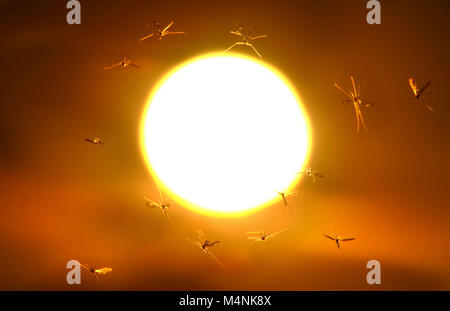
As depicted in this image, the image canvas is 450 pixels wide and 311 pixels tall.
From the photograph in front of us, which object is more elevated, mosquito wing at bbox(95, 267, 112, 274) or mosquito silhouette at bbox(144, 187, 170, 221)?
mosquito silhouette at bbox(144, 187, 170, 221)

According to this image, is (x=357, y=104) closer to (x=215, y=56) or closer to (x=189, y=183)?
(x=215, y=56)

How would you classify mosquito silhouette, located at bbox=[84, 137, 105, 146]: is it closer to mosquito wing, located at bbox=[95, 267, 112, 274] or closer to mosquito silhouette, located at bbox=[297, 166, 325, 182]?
mosquito wing, located at bbox=[95, 267, 112, 274]

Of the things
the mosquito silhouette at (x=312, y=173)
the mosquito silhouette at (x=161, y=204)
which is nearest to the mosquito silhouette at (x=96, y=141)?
the mosquito silhouette at (x=161, y=204)

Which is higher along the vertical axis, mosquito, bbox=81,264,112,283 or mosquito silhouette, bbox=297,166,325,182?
mosquito silhouette, bbox=297,166,325,182

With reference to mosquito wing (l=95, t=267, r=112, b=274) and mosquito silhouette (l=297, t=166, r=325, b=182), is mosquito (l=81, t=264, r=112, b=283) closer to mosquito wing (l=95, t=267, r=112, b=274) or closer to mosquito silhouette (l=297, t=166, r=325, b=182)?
mosquito wing (l=95, t=267, r=112, b=274)

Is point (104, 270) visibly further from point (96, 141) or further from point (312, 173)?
point (312, 173)

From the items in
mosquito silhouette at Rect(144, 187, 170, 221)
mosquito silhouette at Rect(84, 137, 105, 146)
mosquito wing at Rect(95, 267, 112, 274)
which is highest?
mosquito silhouette at Rect(84, 137, 105, 146)

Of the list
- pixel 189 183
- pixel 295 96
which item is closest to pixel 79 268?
pixel 189 183

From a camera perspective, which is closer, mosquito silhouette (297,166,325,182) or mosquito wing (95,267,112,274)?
mosquito silhouette (297,166,325,182)

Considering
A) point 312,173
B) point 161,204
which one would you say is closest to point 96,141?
point 161,204

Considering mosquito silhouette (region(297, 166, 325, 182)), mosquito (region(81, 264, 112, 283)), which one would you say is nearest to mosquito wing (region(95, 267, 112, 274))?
mosquito (region(81, 264, 112, 283))

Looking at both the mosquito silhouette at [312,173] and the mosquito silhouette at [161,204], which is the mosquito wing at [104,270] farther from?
the mosquito silhouette at [312,173]
